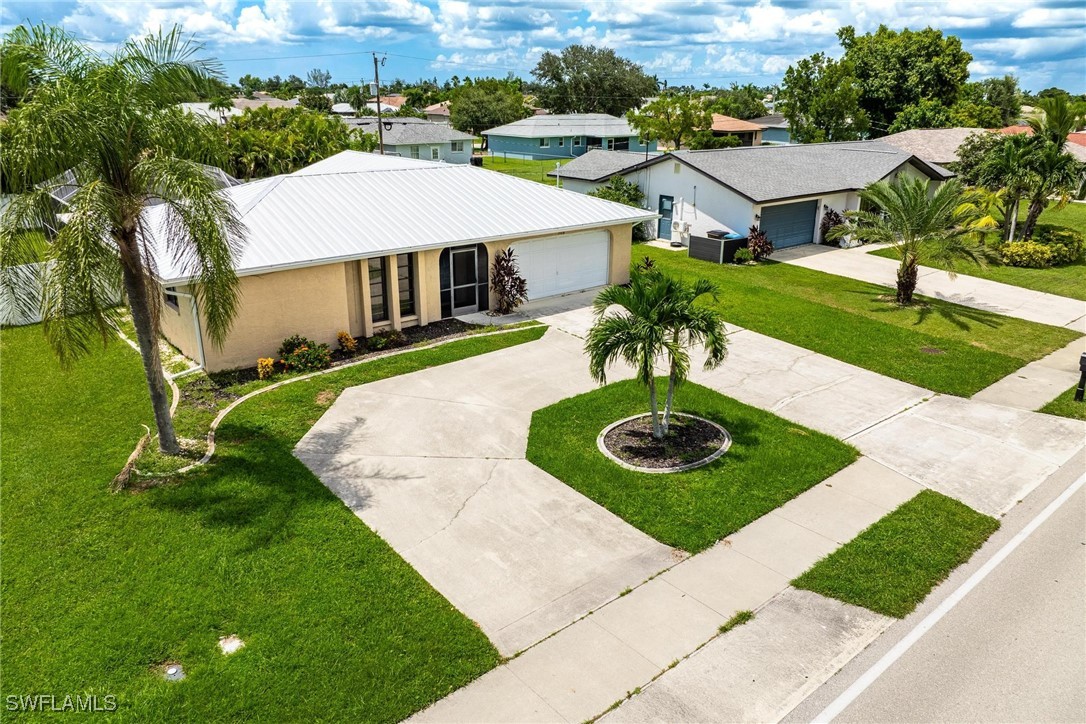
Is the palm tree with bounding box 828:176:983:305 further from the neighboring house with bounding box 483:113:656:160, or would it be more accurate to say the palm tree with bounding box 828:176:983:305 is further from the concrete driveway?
the neighboring house with bounding box 483:113:656:160

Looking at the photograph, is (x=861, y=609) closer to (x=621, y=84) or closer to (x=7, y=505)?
(x=7, y=505)

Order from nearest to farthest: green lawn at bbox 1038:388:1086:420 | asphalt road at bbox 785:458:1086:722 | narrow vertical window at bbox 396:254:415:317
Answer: asphalt road at bbox 785:458:1086:722, green lawn at bbox 1038:388:1086:420, narrow vertical window at bbox 396:254:415:317

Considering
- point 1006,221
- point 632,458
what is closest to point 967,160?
point 1006,221

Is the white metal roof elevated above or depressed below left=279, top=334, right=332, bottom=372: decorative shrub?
above

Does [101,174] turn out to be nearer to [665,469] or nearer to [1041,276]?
[665,469]

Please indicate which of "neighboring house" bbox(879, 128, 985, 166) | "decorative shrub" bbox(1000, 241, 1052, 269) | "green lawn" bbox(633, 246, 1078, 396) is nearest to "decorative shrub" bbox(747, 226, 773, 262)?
"green lawn" bbox(633, 246, 1078, 396)

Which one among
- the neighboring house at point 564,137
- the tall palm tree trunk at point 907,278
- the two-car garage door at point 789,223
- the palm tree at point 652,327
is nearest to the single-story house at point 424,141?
the neighboring house at point 564,137

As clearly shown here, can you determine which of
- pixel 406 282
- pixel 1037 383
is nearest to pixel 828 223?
pixel 1037 383
